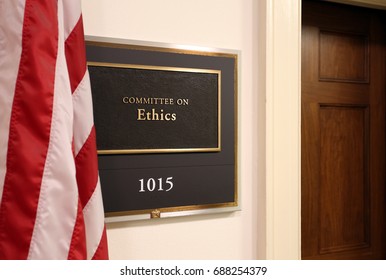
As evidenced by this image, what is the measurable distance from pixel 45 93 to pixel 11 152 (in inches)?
5.4

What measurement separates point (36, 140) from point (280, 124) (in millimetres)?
721

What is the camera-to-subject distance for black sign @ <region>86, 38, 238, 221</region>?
41.2 inches

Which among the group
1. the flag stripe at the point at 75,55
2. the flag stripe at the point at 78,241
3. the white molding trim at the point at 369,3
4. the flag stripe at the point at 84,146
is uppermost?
the white molding trim at the point at 369,3

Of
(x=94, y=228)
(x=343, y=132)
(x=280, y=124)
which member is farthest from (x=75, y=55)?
(x=343, y=132)

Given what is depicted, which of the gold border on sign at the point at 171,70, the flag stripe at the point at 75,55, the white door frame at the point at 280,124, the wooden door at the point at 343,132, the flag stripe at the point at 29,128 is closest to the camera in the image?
the flag stripe at the point at 29,128

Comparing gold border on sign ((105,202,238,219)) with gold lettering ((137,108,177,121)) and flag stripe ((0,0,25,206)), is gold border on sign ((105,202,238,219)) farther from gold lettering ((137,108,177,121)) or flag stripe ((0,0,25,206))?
flag stripe ((0,0,25,206))

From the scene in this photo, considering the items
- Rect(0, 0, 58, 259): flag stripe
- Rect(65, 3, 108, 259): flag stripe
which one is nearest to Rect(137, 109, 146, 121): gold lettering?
Rect(65, 3, 108, 259): flag stripe

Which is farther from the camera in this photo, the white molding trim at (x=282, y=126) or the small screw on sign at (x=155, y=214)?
the white molding trim at (x=282, y=126)

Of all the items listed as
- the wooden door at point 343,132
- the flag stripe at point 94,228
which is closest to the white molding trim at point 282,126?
the wooden door at point 343,132

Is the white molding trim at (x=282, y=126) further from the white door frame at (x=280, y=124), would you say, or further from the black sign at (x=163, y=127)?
the black sign at (x=163, y=127)

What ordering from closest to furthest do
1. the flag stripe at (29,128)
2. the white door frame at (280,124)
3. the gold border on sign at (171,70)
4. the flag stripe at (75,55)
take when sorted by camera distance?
1. the flag stripe at (29,128)
2. the flag stripe at (75,55)
3. the gold border on sign at (171,70)
4. the white door frame at (280,124)

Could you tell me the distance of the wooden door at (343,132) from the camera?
1.47 m

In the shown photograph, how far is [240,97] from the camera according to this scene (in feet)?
3.95

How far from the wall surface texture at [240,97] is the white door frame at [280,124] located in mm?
40
